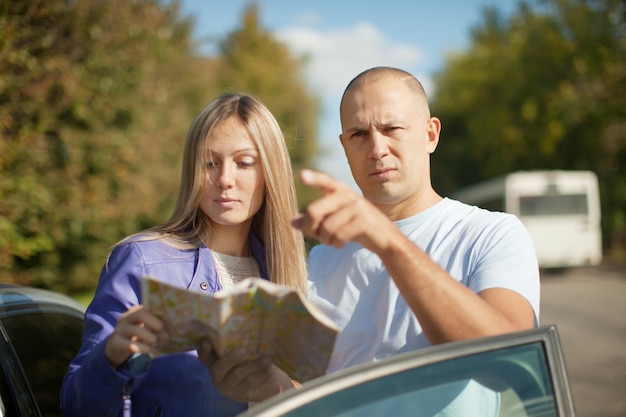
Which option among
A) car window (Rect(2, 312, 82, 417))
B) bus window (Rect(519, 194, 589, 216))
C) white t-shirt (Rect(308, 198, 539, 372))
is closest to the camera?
white t-shirt (Rect(308, 198, 539, 372))

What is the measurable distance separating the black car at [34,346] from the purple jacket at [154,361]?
A: 55cm

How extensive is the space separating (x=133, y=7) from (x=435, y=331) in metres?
10.5

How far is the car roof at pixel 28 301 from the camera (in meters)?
2.79

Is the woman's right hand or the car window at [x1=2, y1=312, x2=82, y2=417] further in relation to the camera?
the car window at [x1=2, y1=312, x2=82, y2=417]

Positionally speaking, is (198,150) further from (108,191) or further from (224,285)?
(108,191)

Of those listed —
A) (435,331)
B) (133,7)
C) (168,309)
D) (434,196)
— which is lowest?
(435,331)

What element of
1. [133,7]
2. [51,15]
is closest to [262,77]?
[133,7]

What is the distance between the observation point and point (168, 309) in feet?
5.22

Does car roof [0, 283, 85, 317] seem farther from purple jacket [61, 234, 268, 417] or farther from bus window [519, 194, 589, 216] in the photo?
bus window [519, 194, 589, 216]

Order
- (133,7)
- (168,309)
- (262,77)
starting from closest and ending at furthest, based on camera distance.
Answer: (168,309)
(133,7)
(262,77)

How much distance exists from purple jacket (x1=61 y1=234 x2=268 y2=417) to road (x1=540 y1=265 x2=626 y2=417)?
5477 mm

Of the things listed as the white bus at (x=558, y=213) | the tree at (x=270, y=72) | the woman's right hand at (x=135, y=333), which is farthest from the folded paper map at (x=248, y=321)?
the tree at (x=270, y=72)

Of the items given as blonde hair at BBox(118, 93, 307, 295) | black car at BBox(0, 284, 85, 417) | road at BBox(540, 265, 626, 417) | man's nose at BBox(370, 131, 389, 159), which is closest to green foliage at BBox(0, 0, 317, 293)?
black car at BBox(0, 284, 85, 417)

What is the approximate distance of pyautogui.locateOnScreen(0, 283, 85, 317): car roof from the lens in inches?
110
